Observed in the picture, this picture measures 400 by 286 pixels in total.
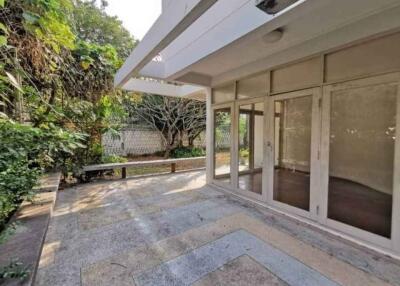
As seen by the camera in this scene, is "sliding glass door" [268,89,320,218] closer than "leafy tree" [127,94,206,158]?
A: Yes

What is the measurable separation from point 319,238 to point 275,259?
0.82 meters

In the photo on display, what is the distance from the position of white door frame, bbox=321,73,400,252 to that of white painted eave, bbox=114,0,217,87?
6.61 ft

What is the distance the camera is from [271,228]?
280 centimetres

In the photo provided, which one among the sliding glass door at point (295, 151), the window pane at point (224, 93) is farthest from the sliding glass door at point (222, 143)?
the sliding glass door at point (295, 151)

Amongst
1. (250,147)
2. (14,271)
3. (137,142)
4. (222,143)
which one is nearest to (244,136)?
(250,147)

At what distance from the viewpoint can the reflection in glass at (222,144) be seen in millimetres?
4477

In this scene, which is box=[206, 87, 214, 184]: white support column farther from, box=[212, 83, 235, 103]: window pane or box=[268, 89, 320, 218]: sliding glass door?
box=[268, 89, 320, 218]: sliding glass door

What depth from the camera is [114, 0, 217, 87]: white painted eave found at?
1682 mm

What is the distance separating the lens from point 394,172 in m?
2.20

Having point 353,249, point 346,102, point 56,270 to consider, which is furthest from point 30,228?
point 346,102

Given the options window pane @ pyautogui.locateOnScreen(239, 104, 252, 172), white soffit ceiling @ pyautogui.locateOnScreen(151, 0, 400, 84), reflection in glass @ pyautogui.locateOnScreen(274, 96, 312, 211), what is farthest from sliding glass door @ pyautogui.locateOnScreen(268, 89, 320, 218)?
white soffit ceiling @ pyautogui.locateOnScreen(151, 0, 400, 84)

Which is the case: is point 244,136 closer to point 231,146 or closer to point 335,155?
point 231,146

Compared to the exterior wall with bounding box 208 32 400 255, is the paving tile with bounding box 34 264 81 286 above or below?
below

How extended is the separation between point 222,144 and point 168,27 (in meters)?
3.01
